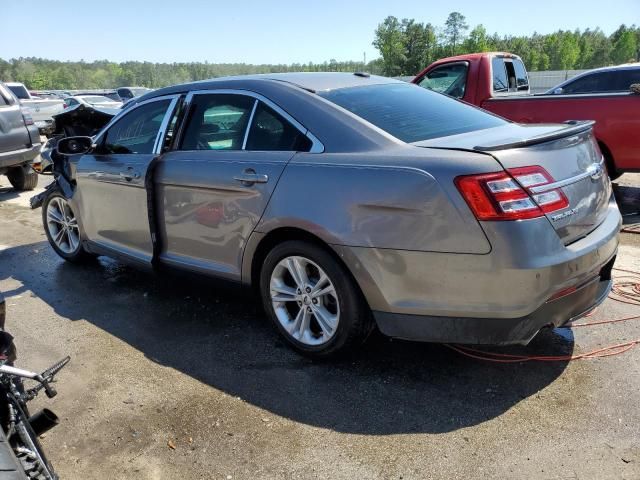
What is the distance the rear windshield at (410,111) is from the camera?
10.6 feet

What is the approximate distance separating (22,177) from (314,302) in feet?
28.1

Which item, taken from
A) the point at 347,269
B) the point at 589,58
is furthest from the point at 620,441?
the point at 589,58

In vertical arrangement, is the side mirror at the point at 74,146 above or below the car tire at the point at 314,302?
above

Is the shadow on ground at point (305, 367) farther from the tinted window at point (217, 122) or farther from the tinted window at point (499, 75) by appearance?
the tinted window at point (499, 75)

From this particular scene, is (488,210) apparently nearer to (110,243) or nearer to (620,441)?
(620,441)

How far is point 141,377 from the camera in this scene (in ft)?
11.0

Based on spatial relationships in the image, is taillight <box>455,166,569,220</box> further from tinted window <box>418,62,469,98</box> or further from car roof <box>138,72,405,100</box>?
tinted window <box>418,62,469,98</box>

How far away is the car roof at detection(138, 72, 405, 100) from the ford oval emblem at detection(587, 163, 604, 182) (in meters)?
1.52

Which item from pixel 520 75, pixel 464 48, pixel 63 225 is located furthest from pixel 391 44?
pixel 63 225

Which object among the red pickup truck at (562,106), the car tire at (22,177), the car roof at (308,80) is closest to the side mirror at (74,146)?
the car roof at (308,80)

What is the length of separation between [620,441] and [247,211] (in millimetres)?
2299

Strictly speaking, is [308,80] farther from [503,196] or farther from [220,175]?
[503,196]

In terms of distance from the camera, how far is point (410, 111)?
3504 mm

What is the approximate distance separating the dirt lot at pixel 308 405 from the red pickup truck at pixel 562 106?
369 centimetres
